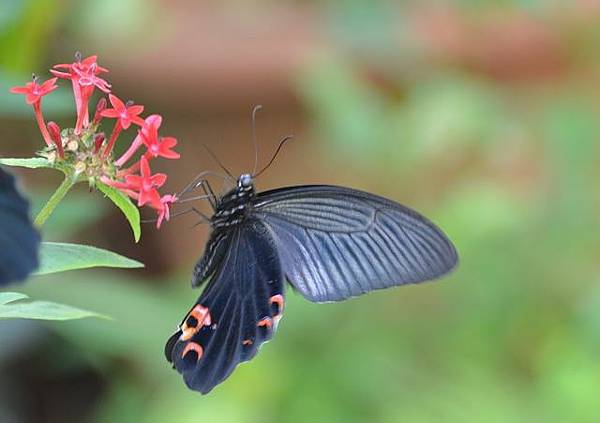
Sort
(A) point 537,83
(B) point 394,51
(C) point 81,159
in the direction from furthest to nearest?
(A) point 537,83 → (B) point 394,51 → (C) point 81,159

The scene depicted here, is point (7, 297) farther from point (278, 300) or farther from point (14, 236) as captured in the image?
point (278, 300)

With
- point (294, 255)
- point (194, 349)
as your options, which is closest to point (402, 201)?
point (294, 255)

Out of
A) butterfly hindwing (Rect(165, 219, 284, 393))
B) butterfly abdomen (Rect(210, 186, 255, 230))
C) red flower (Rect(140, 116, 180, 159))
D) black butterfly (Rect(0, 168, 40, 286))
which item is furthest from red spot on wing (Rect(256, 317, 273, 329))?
black butterfly (Rect(0, 168, 40, 286))

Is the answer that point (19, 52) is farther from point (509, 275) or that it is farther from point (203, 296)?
point (509, 275)

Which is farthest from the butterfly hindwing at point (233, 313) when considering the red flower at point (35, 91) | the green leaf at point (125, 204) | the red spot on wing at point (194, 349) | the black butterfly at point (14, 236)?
the black butterfly at point (14, 236)

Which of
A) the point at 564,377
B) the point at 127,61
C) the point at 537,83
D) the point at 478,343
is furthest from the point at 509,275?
the point at 127,61

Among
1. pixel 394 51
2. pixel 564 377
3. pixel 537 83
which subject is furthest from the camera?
pixel 537 83

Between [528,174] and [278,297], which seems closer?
[278,297]
